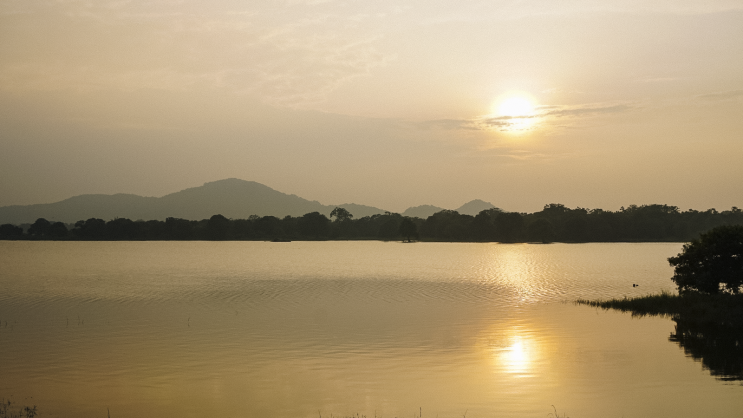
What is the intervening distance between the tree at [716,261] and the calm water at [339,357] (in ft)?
15.8

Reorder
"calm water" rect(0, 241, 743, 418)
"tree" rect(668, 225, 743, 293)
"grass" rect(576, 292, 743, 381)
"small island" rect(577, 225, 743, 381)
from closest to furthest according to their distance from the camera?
"calm water" rect(0, 241, 743, 418) → "grass" rect(576, 292, 743, 381) → "small island" rect(577, 225, 743, 381) → "tree" rect(668, 225, 743, 293)

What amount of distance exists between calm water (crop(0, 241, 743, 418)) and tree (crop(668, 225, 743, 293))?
15.8 ft

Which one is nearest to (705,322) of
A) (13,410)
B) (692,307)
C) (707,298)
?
(692,307)

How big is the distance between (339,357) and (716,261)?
3188 centimetres

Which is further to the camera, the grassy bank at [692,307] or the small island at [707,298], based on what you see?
the grassy bank at [692,307]

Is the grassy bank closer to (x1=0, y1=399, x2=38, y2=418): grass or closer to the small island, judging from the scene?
the small island

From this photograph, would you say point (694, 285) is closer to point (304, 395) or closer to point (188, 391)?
point (304, 395)

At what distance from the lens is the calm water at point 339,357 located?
22062 millimetres

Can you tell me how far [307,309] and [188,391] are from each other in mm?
25901

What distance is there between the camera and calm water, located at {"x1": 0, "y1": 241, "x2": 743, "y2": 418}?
22.1m

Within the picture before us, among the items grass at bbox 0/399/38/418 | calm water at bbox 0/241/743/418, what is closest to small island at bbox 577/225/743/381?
calm water at bbox 0/241/743/418

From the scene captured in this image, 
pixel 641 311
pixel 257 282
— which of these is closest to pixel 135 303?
pixel 257 282

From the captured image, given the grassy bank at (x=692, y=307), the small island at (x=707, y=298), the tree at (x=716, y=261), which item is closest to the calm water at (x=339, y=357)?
the small island at (x=707, y=298)

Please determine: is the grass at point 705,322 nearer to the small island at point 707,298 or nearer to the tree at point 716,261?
the small island at point 707,298
